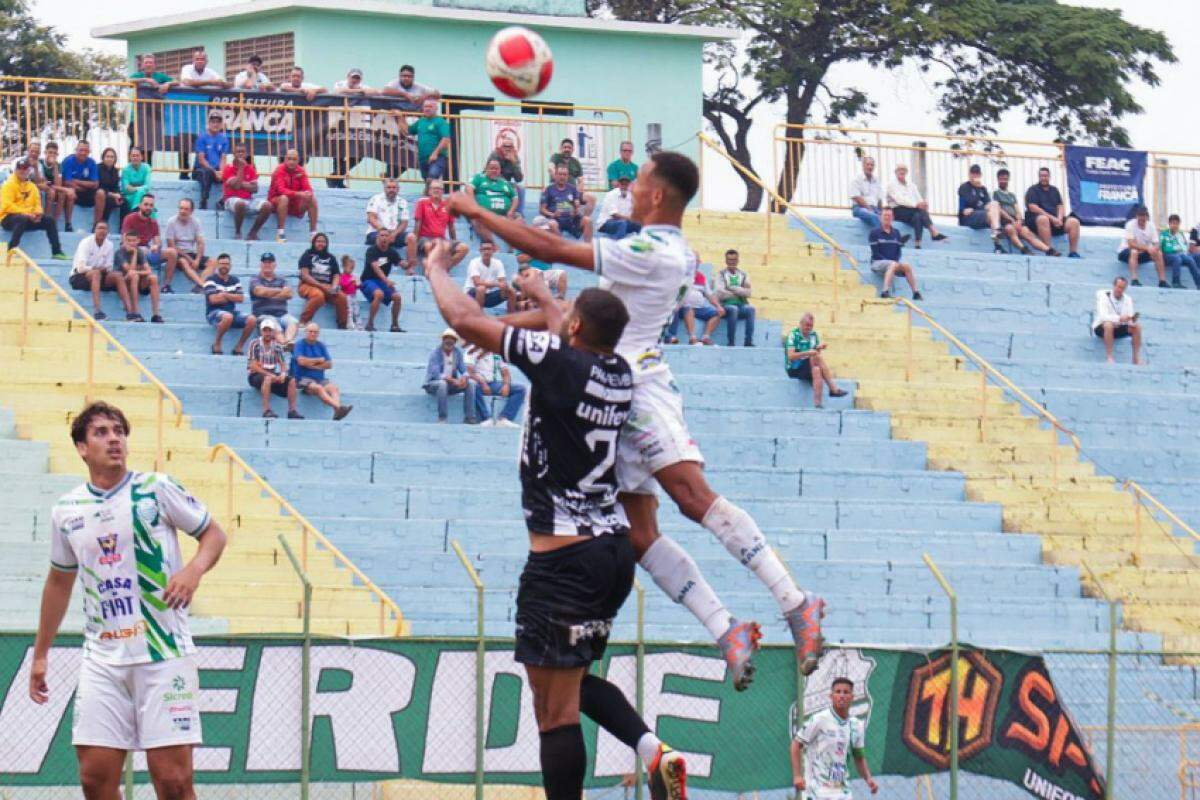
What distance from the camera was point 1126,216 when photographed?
101ft

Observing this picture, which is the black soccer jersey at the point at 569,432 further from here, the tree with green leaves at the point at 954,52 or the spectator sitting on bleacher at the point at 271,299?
the tree with green leaves at the point at 954,52

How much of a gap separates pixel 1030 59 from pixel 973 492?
80.1 ft

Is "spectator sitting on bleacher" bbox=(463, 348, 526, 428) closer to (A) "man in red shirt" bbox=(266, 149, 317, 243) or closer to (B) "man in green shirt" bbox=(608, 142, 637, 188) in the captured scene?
(A) "man in red shirt" bbox=(266, 149, 317, 243)

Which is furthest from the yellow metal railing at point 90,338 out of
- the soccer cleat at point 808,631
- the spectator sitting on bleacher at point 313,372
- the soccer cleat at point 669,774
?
the soccer cleat at point 669,774

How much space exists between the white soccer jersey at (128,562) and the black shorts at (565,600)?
5.58ft

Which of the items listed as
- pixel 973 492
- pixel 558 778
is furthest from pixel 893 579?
pixel 558 778

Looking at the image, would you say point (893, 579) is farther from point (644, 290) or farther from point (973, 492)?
point (644, 290)

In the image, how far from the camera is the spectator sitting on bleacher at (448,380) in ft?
73.4

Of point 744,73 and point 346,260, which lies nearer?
point 346,260

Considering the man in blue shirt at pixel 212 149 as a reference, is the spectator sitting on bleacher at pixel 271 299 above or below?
below

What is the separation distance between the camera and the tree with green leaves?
4506cm

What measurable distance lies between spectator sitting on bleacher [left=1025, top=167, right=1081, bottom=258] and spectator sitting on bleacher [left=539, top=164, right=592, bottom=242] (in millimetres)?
7027

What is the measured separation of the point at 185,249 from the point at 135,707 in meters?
14.5

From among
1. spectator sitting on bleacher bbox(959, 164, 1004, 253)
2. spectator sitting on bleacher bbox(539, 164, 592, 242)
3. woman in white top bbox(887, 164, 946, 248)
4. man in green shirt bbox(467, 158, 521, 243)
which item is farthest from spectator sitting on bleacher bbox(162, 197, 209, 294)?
spectator sitting on bleacher bbox(959, 164, 1004, 253)
